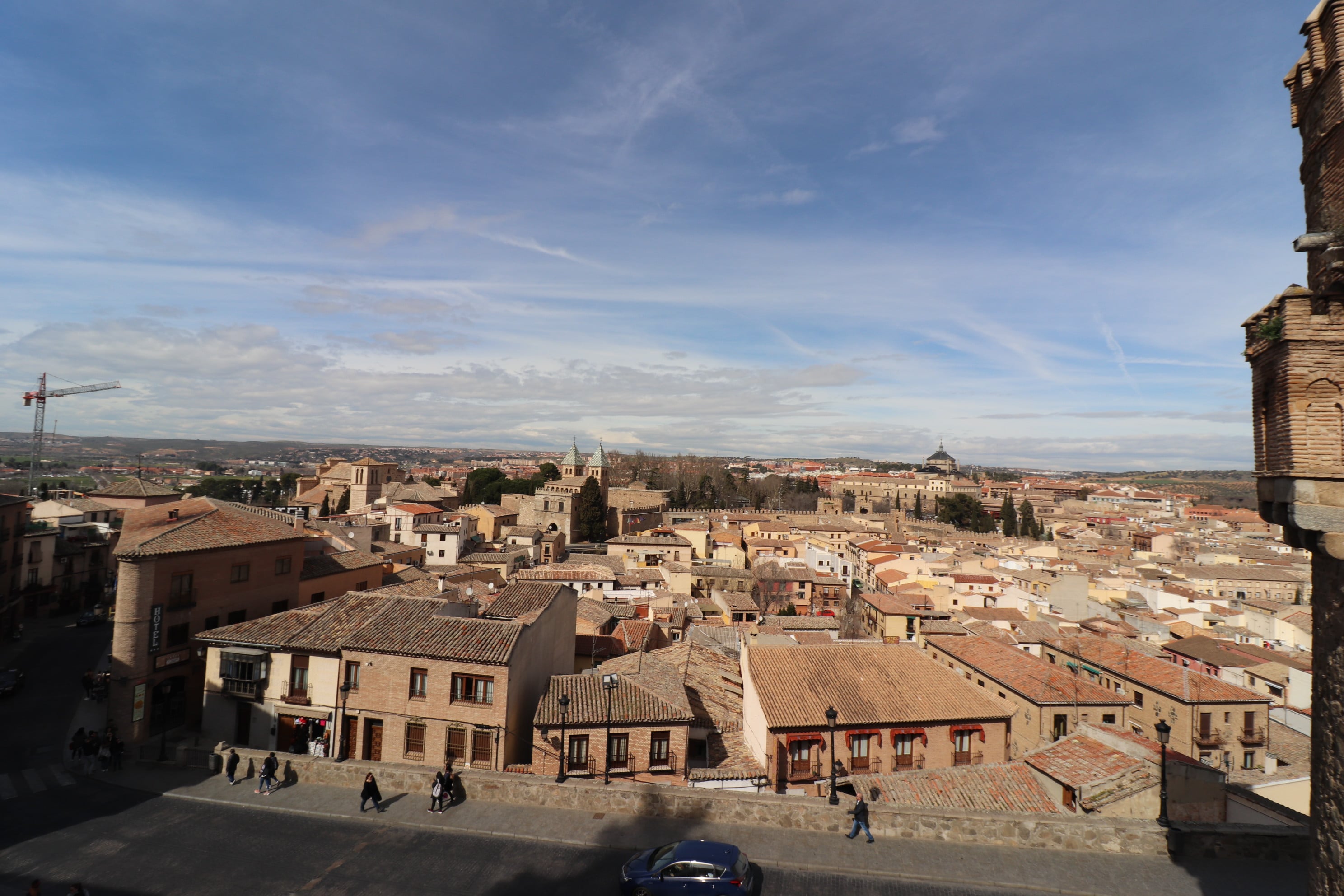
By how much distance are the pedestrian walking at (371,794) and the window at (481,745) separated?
3.70 metres

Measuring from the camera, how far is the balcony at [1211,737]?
2400 centimetres

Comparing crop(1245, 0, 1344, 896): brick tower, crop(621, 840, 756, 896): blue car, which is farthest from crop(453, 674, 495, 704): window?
crop(1245, 0, 1344, 896): brick tower

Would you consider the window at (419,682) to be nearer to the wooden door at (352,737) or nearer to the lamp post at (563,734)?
the wooden door at (352,737)

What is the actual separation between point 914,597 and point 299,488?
8052 cm

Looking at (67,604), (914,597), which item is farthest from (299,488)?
(914,597)

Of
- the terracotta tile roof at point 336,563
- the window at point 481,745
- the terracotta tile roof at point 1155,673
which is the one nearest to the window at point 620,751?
the window at point 481,745

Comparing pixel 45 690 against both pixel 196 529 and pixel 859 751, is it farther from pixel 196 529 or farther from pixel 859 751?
pixel 859 751

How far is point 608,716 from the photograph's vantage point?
1686 centimetres

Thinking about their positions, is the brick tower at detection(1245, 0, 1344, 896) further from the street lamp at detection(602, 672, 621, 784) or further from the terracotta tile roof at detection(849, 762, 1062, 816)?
the street lamp at detection(602, 672, 621, 784)

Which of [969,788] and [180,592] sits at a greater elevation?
[180,592]

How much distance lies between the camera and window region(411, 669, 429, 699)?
17406mm

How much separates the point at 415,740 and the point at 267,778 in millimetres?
3769

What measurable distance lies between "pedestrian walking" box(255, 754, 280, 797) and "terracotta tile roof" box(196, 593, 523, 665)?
12.4 ft

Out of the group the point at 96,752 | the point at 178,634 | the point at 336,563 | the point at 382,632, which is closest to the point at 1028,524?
the point at 336,563
